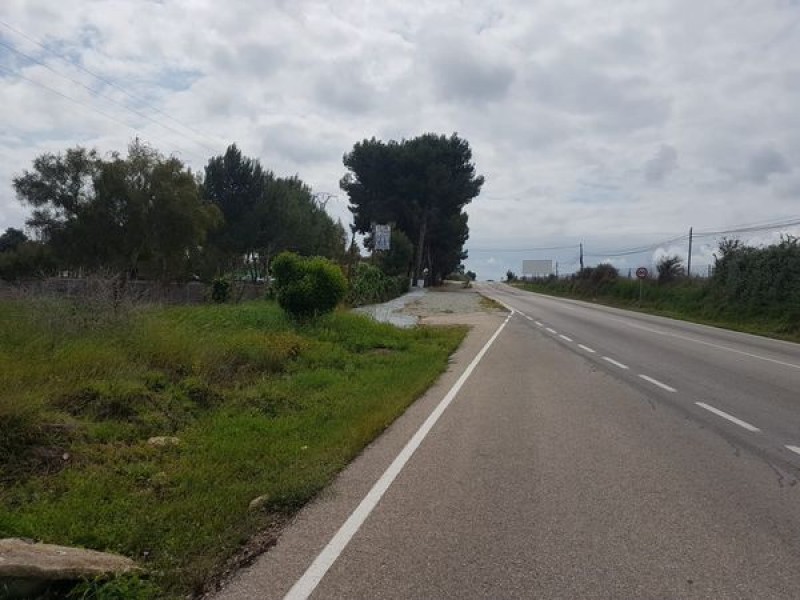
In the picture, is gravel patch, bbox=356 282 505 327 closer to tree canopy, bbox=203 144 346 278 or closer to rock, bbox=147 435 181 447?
tree canopy, bbox=203 144 346 278

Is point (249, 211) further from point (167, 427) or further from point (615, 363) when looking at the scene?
point (167, 427)

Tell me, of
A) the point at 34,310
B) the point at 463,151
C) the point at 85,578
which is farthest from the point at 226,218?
the point at 85,578

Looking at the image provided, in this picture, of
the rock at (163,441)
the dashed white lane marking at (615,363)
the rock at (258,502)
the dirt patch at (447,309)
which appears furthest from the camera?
the dirt patch at (447,309)

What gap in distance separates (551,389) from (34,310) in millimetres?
8735

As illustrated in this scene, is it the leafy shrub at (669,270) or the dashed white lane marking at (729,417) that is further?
the leafy shrub at (669,270)

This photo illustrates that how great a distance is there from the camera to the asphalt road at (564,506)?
14.2ft

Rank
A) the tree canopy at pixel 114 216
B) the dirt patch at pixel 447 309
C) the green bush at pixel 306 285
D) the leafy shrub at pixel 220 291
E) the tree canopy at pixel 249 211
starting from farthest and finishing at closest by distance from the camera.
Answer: the tree canopy at pixel 249 211 < the tree canopy at pixel 114 216 < the dirt patch at pixel 447 309 < the leafy shrub at pixel 220 291 < the green bush at pixel 306 285

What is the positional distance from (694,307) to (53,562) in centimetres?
4013

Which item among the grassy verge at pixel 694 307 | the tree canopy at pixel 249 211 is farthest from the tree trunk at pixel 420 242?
the grassy verge at pixel 694 307

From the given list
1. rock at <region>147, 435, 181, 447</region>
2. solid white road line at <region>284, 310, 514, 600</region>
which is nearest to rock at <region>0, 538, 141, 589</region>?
solid white road line at <region>284, 310, 514, 600</region>

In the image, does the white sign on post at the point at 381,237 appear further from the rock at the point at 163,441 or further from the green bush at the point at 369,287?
the rock at the point at 163,441

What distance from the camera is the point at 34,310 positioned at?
11.9 m

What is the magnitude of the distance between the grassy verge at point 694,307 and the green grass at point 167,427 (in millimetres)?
19728

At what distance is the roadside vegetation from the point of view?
3036 centimetres
